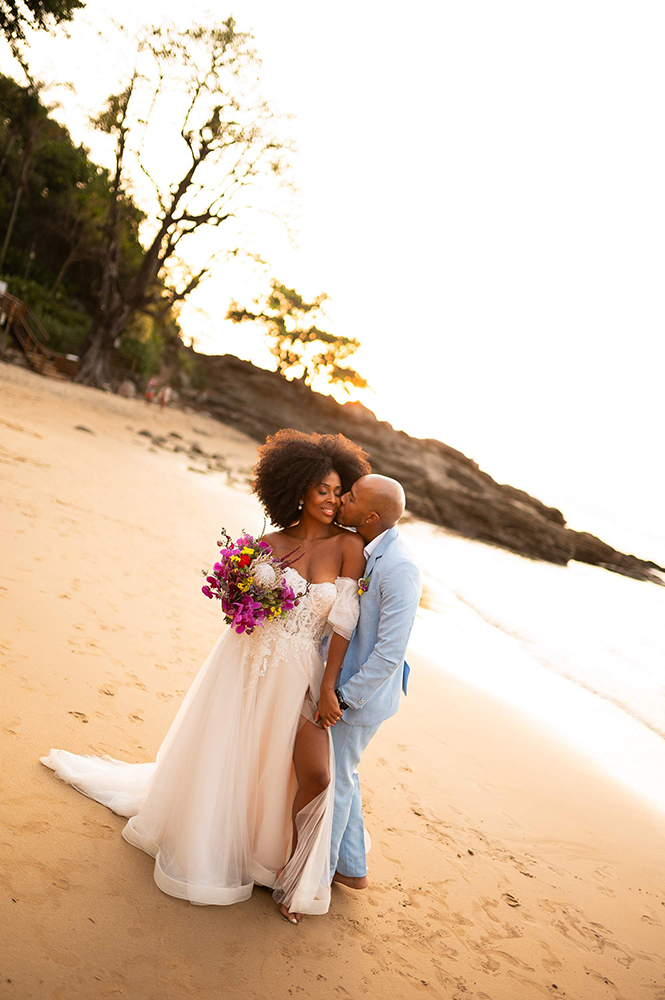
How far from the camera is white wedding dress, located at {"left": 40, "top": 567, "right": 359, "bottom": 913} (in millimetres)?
3283

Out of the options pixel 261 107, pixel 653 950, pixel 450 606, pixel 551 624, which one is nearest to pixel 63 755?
pixel 653 950

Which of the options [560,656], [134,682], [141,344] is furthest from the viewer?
[141,344]

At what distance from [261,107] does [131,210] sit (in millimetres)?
8845

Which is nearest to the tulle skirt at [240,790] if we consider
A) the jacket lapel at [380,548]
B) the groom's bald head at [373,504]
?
the jacket lapel at [380,548]

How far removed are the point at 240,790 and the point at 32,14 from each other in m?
15.3

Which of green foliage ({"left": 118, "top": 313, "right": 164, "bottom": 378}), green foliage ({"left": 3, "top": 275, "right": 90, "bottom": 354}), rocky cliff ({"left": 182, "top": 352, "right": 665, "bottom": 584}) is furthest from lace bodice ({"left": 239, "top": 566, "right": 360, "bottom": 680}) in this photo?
rocky cliff ({"left": 182, "top": 352, "right": 665, "bottom": 584})

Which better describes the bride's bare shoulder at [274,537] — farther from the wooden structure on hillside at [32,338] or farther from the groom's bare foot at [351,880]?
the wooden structure on hillside at [32,338]

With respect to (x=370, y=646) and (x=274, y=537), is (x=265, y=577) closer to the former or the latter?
(x=274, y=537)

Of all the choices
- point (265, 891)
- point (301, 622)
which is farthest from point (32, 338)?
point (265, 891)

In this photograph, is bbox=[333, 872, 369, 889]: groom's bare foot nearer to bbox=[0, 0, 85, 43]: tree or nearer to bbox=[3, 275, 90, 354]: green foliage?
bbox=[0, 0, 85, 43]: tree

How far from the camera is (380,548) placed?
137 inches

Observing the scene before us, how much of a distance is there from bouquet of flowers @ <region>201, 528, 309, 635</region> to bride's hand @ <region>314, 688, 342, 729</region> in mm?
420

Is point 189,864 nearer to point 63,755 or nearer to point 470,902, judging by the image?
point 63,755

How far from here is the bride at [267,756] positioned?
3.27 meters
